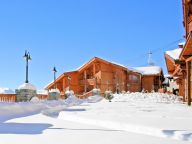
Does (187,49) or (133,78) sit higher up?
(187,49)

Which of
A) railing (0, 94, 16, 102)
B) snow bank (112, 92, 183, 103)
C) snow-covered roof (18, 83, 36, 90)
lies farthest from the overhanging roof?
railing (0, 94, 16, 102)

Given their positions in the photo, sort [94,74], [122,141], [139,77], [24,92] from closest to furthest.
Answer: [122,141], [24,92], [94,74], [139,77]

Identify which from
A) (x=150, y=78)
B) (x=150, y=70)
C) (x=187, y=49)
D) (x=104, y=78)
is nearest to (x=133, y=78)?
(x=150, y=78)

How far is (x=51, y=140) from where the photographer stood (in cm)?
639

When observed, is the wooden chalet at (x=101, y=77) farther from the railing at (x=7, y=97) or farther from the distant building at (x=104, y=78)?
the railing at (x=7, y=97)

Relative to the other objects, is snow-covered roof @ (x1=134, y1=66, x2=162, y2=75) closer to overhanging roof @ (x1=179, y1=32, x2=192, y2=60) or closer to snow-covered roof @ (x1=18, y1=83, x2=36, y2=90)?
snow-covered roof @ (x1=18, y1=83, x2=36, y2=90)

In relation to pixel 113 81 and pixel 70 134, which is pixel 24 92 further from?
pixel 113 81

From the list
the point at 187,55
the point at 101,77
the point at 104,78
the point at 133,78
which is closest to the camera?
the point at 187,55

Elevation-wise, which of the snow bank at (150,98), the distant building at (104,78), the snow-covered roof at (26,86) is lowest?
the snow bank at (150,98)

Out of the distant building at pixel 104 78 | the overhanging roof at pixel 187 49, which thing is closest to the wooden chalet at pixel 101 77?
the distant building at pixel 104 78

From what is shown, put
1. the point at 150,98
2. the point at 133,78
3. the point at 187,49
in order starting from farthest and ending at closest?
the point at 133,78 → the point at 150,98 → the point at 187,49

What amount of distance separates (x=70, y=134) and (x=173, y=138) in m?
2.30

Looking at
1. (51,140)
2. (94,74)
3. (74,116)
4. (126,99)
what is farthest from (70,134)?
(94,74)

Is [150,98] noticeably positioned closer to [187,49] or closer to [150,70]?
[187,49]
